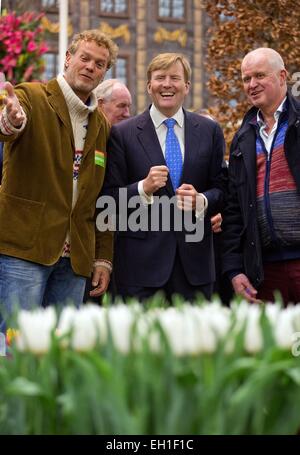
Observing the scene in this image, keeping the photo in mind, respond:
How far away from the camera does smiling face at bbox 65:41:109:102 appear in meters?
4.68

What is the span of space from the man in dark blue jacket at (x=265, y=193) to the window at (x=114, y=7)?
27.4 metres

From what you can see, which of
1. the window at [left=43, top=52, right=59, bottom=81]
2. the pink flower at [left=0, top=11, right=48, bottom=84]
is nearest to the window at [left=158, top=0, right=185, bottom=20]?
the window at [left=43, top=52, right=59, bottom=81]

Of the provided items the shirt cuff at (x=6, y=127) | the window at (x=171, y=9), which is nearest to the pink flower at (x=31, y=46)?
the shirt cuff at (x=6, y=127)

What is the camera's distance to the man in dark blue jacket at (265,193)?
185 inches

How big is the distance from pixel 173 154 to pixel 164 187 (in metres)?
0.20

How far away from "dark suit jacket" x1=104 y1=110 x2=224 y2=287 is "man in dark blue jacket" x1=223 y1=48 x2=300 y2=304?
0.12 metres

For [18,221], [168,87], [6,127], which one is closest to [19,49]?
[168,87]

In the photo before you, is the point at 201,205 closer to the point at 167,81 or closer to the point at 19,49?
the point at 167,81

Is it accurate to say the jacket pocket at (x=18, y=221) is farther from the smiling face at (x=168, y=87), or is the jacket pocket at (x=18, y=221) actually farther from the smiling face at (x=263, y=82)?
the smiling face at (x=263, y=82)

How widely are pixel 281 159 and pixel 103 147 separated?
0.81 m

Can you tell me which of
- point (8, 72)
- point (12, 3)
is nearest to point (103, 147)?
point (8, 72)

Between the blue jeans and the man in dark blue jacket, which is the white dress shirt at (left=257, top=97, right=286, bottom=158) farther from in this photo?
the blue jeans

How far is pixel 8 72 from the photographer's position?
10836 millimetres

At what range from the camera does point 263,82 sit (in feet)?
15.9
